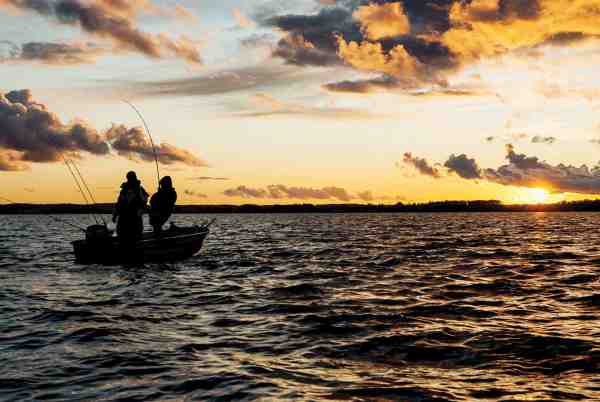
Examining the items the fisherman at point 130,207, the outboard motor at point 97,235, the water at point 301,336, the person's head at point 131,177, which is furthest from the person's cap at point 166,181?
the water at point 301,336

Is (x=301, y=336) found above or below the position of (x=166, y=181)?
Result: below

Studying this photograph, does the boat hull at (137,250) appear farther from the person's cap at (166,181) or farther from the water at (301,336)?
the person's cap at (166,181)

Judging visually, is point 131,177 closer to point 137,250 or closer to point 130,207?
point 130,207

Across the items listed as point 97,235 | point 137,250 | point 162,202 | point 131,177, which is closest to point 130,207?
point 131,177

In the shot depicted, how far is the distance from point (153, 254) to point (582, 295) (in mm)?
14386

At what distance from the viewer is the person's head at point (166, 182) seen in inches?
856

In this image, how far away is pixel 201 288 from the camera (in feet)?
49.9

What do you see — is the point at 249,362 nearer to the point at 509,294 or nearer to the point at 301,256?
the point at 509,294

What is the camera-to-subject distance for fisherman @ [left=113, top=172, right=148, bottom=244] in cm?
1961

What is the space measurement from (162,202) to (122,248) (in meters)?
2.56

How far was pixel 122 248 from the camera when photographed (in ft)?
66.0

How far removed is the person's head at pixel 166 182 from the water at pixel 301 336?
4647 millimetres

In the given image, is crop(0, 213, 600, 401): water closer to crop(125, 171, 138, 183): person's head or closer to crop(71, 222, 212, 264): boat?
crop(71, 222, 212, 264): boat

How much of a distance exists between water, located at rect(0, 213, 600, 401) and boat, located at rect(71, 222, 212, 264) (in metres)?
1.93
